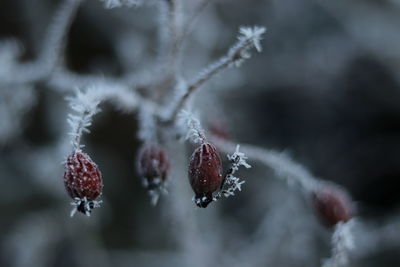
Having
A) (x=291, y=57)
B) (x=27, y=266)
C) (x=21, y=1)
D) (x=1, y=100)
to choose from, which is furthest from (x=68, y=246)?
(x=291, y=57)

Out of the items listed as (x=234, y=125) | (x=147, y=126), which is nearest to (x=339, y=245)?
(x=147, y=126)

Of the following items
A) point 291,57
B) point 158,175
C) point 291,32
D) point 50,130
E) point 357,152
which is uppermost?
point 291,32

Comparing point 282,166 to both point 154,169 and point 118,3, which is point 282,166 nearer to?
point 154,169

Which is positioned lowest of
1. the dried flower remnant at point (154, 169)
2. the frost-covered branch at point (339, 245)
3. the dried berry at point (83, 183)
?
the dried berry at point (83, 183)

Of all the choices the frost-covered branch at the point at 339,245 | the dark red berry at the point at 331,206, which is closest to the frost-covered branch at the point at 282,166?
the dark red berry at the point at 331,206

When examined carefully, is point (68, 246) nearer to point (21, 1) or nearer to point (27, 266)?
point (27, 266)

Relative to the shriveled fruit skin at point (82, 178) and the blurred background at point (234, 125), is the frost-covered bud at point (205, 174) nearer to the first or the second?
the shriveled fruit skin at point (82, 178)

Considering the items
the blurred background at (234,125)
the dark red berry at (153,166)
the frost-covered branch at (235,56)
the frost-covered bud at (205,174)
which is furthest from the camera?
the blurred background at (234,125)
